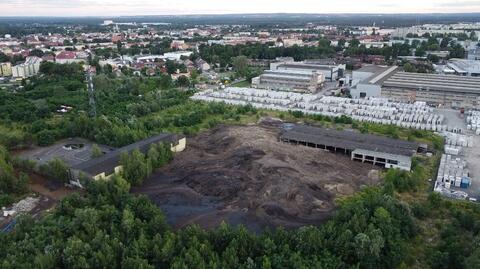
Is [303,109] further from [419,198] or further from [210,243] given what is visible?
[210,243]

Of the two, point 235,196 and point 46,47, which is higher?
point 46,47

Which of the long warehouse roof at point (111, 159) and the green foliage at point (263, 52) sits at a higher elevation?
the green foliage at point (263, 52)

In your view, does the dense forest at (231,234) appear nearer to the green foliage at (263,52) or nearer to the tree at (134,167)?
the tree at (134,167)

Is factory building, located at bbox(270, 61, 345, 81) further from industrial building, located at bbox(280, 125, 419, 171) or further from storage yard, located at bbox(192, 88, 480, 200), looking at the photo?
industrial building, located at bbox(280, 125, 419, 171)

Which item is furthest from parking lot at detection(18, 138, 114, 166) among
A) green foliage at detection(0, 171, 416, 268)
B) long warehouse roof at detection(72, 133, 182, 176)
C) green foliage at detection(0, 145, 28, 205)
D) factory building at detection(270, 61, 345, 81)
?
factory building at detection(270, 61, 345, 81)

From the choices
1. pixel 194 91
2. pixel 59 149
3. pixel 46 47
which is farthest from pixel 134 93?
pixel 46 47

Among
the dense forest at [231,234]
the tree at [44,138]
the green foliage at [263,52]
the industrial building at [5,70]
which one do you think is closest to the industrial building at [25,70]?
the industrial building at [5,70]

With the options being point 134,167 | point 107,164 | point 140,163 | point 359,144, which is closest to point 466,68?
point 359,144
